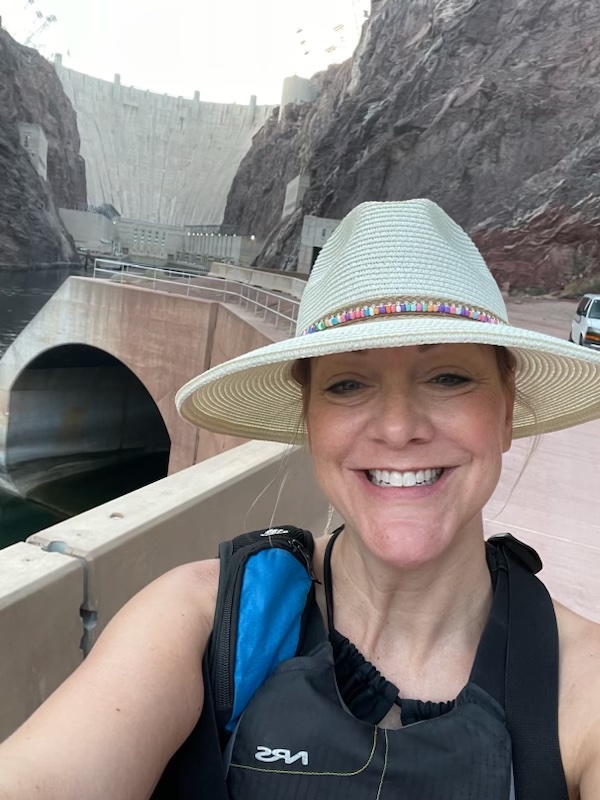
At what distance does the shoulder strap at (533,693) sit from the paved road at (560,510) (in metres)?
1.44

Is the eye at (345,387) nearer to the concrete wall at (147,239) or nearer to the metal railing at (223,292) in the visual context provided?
the metal railing at (223,292)

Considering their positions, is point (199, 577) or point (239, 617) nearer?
point (239, 617)

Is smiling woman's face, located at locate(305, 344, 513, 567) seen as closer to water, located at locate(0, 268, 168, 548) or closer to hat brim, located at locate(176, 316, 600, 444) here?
hat brim, located at locate(176, 316, 600, 444)

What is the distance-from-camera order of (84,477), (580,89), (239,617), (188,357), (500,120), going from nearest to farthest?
(239,617) → (188,357) → (84,477) → (580,89) → (500,120)

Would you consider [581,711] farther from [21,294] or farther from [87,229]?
[87,229]

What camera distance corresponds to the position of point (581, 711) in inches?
44.7

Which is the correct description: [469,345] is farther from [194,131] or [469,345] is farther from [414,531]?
[194,131]

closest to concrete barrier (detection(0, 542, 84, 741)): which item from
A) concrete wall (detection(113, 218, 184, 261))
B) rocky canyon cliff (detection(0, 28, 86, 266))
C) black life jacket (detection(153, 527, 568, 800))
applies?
black life jacket (detection(153, 527, 568, 800))

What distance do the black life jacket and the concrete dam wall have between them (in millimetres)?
106153

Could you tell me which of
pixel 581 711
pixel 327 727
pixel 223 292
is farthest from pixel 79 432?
pixel 581 711

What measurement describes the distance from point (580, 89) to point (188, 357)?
28.6 m

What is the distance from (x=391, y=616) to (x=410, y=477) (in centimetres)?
34

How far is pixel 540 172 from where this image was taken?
3291 cm

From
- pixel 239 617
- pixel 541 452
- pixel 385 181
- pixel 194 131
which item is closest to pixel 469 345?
pixel 239 617
